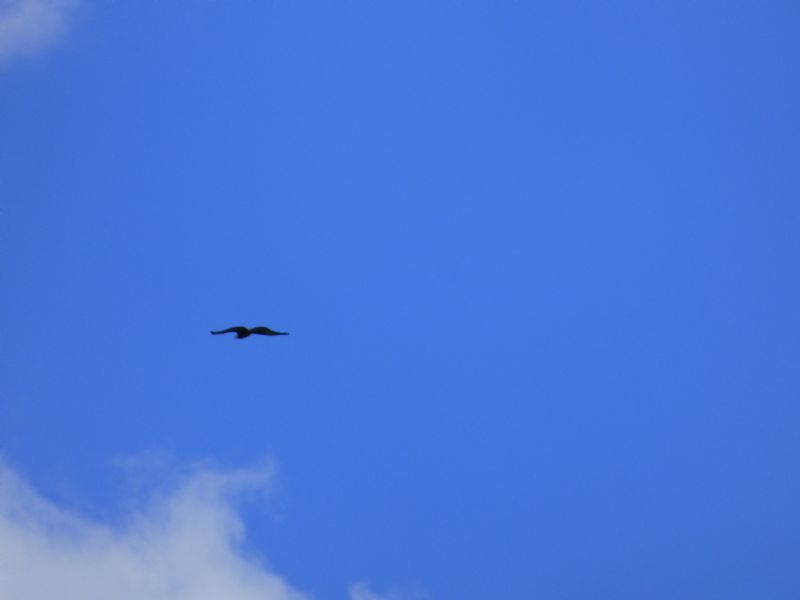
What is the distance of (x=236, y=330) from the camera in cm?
11800
